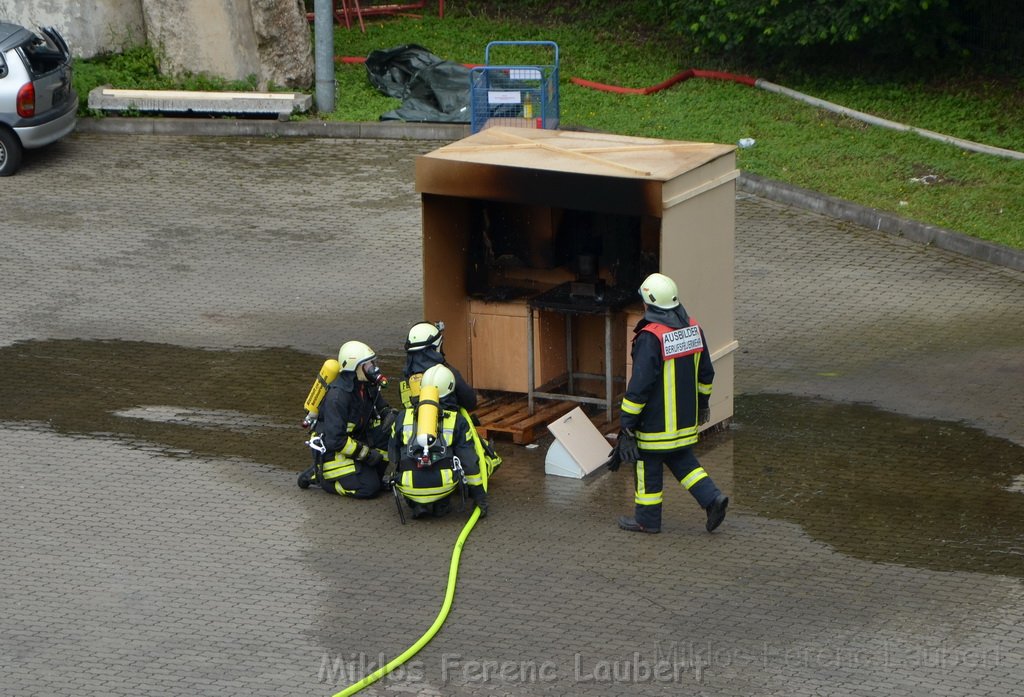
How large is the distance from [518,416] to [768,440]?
69.6 inches

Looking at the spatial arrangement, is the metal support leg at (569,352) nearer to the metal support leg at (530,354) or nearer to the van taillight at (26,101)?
the metal support leg at (530,354)

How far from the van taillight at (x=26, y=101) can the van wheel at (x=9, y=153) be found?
0.35m

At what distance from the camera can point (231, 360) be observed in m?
11.7

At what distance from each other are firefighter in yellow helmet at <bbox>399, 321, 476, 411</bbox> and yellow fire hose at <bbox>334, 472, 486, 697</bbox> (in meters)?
0.84

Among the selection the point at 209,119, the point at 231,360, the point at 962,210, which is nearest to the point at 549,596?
the point at 231,360

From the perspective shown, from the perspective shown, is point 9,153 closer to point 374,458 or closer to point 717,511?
point 374,458

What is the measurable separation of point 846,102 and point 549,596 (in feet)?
40.0

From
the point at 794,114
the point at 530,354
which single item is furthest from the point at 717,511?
the point at 794,114

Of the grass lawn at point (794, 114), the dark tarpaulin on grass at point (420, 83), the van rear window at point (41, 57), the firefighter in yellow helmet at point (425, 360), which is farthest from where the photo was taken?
the dark tarpaulin on grass at point (420, 83)

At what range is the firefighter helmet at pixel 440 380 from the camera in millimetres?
8734

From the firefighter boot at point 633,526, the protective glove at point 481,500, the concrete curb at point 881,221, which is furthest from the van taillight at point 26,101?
the firefighter boot at point 633,526

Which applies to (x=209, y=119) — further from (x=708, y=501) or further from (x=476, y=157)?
(x=708, y=501)

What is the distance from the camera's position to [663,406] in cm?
845

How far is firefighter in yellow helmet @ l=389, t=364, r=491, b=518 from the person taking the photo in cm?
856
